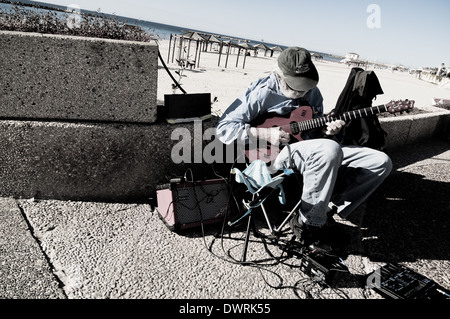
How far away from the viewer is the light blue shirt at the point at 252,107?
2971mm

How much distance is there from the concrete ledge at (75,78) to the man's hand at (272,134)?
0.99 meters

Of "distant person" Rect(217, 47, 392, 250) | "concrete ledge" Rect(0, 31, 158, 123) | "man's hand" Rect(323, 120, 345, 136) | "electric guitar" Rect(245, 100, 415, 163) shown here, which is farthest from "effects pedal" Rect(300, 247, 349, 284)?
"concrete ledge" Rect(0, 31, 158, 123)

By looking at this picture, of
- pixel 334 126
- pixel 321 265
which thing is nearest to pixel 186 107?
pixel 334 126

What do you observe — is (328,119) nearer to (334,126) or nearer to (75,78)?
(334,126)

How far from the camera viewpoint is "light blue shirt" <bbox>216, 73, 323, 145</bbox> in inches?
117

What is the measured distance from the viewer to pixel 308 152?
8.79 feet

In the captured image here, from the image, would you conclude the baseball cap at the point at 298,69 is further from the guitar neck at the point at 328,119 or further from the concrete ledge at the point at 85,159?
the concrete ledge at the point at 85,159

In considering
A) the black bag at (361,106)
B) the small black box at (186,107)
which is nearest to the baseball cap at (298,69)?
the black bag at (361,106)

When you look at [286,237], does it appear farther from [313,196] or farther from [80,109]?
[80,109]

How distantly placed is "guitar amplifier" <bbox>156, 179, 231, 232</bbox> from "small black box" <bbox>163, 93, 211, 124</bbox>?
65 cm

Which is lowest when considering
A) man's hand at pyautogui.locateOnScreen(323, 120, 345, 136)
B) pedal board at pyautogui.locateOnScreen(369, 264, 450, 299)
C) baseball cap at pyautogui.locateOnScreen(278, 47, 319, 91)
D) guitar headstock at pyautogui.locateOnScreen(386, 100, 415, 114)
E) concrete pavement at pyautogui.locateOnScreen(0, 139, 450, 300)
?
concrete pavement at pyautogui.locateOnScreen(0, 139, 450, 300)

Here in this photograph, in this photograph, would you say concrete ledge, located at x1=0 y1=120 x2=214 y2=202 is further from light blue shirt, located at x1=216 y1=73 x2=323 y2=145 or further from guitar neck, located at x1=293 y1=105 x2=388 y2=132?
guitar neck, located at x1=293 y1=105 x2=388 y2=132
